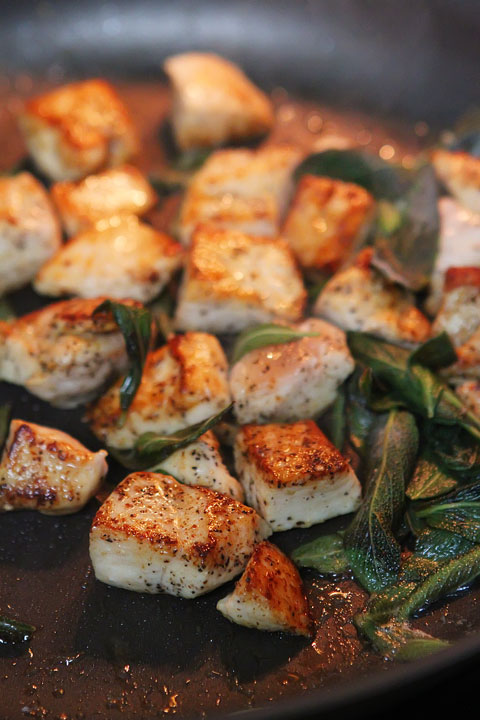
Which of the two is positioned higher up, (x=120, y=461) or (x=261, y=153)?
(x=261, y=153)

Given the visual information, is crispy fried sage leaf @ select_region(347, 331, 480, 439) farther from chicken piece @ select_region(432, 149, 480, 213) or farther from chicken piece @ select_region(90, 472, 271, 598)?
chicken piece @ select_region(432, 149, 480, 213)

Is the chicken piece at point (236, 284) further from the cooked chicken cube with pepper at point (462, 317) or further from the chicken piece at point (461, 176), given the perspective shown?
the chicken piece at point (461, 176)

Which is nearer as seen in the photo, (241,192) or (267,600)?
(267,600)

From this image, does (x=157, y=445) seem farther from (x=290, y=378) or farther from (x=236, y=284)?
(x=236, y=284)

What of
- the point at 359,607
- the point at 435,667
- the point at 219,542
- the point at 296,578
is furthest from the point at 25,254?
the point at 435,667

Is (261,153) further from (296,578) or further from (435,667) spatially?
(435,667)

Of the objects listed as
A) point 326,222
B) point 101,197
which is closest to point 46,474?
point 101,197
